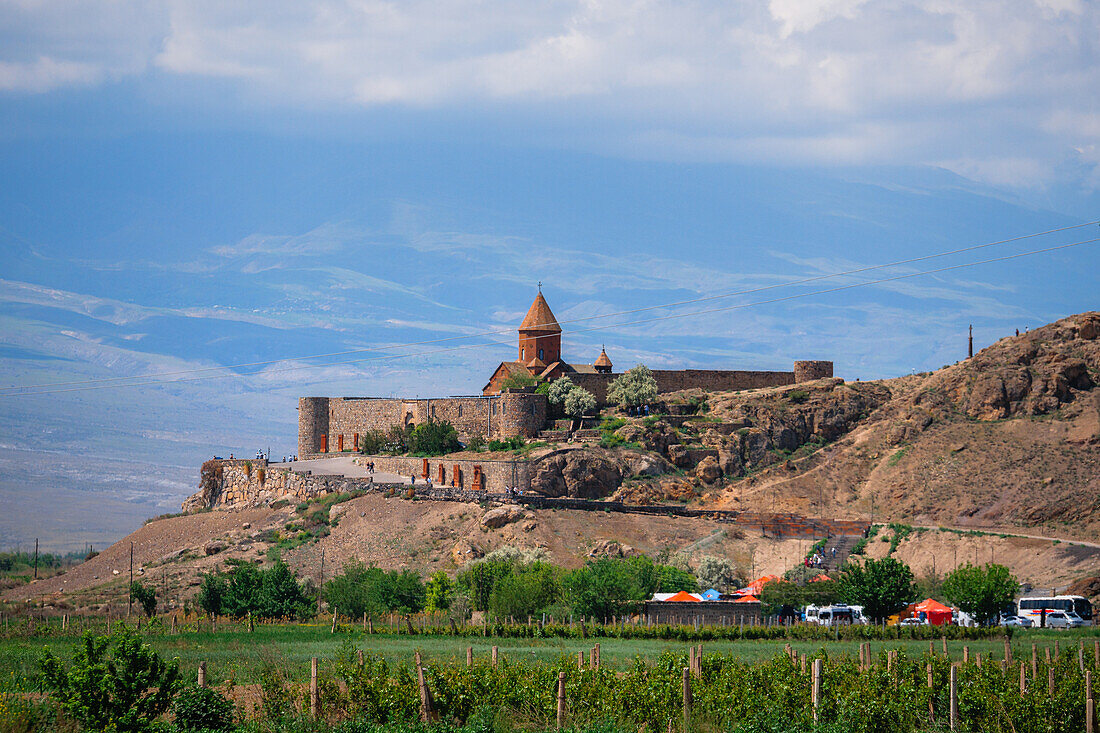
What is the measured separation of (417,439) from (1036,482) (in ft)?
108

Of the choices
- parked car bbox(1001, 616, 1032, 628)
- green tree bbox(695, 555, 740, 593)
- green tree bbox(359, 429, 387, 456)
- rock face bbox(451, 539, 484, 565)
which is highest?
green tree bbox(359, 429, 387, 456)

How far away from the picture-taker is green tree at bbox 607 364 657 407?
7362 cm

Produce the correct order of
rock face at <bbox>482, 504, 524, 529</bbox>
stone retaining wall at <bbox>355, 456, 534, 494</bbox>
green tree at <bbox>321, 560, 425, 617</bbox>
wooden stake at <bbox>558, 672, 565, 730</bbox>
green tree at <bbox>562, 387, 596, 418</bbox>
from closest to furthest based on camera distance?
1. wooden stake at <bbox>558, 672, 565, 730</bbox>
2. green tree at <bbox>321, 560, 425, 617</bbox>
3. rock face at <bbox>482, 504, 524, 529</bbox>
4. stone retaining wall at <bbox>355, 456, 534, 494</bbox>
5. green tree at <bbox>562, 387, 596, 418</bbox>

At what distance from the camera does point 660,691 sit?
26.6 metres

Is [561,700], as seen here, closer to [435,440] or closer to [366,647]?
[366,647]

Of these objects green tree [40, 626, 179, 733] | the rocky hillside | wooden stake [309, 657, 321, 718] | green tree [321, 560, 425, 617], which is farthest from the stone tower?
green tree [40, 626, 179, 733]

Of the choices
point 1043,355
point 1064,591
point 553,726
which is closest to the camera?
point 553,726

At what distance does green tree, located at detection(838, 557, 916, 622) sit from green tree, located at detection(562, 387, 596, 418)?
26.7 metres

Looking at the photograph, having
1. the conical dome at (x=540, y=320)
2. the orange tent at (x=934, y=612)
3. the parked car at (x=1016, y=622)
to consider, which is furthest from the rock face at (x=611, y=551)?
the conical dome at (x=540, y=320)

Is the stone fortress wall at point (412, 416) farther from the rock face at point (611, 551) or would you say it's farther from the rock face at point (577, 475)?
the rock face at point (611, 551)

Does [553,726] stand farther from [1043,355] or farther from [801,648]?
[1043,355]

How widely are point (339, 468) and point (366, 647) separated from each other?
35984 mm

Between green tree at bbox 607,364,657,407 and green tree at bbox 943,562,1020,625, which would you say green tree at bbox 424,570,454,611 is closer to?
green tree at bbox 943,562,1020,625

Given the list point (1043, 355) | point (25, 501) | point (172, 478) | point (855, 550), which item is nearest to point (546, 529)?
point (855, 550)
